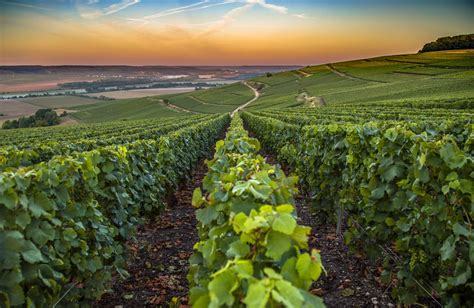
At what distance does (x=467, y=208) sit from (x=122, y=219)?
4.53m

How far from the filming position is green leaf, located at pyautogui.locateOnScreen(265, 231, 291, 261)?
6.13 ft

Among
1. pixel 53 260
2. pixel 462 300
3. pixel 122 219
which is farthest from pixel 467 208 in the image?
pixel 122 219

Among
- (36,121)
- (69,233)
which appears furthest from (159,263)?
(36,121)

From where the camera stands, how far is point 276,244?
191 cm

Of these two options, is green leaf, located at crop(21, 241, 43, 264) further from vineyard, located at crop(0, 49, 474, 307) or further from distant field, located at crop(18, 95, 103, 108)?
distant field, located at crop(18, 95, 103, 108)

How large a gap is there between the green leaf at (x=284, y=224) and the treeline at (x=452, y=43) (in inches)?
5873

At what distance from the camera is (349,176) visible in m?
6.70

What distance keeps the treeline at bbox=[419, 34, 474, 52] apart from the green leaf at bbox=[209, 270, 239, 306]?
149568mm

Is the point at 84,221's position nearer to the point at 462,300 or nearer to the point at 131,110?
the point at 462,300

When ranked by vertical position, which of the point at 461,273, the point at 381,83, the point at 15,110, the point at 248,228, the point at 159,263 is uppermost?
the point at 248,228

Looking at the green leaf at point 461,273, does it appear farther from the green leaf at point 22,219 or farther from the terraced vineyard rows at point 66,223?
the green leaf at point 22,219

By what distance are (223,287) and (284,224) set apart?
0.44m

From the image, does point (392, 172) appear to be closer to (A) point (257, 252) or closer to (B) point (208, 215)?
(B) point (208, 215)

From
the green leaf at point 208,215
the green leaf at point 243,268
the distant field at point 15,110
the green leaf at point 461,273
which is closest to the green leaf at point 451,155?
the green leaf at point 461,273
